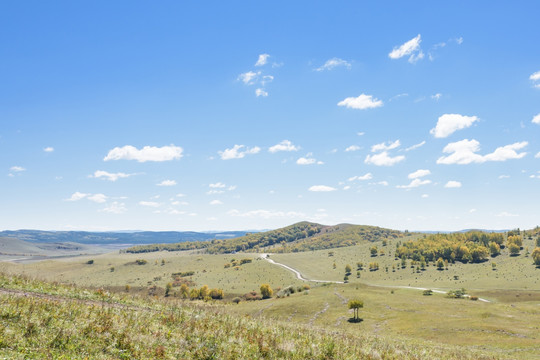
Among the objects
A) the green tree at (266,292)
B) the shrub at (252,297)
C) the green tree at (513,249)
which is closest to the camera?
the shrub at (252,297)

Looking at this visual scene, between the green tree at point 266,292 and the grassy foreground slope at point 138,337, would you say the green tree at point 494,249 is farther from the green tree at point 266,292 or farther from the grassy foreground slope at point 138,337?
the grassy foreground slope at point 138,337

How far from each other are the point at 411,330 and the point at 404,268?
144 metres

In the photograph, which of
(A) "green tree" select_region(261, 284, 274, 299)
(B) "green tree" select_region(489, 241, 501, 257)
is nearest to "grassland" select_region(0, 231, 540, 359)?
(B) "green tree" select_region(489, 241, 501, 257)

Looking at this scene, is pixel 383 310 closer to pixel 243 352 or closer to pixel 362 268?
pixel 243 352

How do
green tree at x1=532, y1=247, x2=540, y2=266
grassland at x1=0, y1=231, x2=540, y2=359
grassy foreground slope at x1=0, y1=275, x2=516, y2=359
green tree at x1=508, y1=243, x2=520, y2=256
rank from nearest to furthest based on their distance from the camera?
grassy foreground slope at x1=0, y1=275, x2=516, y2=359 → grassland at x1=0, y1=231, x2=540, y2=359 → green tree at x1=532, y1=247, x2=540, y2=266 → green tree at x1=508, y1=243, x2=520, y2=256

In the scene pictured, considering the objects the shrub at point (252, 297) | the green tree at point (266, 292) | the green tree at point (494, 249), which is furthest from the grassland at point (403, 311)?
the green tree at point (266, 292)

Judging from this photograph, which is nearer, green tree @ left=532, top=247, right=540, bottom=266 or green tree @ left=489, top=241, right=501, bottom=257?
green tree @ left=532, top=247, right=540, bottom=266

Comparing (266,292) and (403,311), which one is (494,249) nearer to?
(266,292)

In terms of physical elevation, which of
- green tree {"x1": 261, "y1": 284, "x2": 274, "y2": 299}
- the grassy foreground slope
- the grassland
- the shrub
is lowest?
the shrub

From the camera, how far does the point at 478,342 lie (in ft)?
135

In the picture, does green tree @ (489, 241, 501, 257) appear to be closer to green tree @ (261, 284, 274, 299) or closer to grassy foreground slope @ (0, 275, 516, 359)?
green tree @ (261, 284, 274, 299)

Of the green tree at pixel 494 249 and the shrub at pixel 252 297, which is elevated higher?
the green tree at pixel 494 249

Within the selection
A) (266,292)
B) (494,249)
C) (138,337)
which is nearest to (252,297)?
(266,292)

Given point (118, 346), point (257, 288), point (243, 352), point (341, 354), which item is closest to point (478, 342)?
point (341, 354)
